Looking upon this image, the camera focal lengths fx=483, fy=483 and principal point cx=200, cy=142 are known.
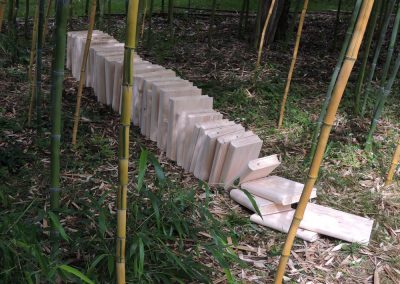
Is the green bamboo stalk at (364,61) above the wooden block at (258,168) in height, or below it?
above

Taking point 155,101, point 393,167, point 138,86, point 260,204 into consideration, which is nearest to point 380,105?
→ point 393,167

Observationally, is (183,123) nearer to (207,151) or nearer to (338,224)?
(207,151)

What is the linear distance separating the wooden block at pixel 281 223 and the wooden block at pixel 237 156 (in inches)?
9.7

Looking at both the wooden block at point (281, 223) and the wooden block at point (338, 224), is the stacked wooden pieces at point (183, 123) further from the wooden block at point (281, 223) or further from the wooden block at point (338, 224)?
the wooden block at point (338, 224)

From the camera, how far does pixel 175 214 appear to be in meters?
1.77

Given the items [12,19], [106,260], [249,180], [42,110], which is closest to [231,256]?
[106,260]

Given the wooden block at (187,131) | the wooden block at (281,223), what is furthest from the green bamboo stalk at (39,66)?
the wooden block at (281,223)

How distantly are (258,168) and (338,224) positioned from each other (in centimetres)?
42

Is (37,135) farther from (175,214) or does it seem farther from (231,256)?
(231,256)

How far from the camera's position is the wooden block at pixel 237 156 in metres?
2.16

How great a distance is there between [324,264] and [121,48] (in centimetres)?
203

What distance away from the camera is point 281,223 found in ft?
6.63

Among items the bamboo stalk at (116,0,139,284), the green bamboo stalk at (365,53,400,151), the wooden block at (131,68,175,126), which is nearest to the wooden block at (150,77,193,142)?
the wooden block at (131,68,175,126)

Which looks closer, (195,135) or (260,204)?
(260,204)
